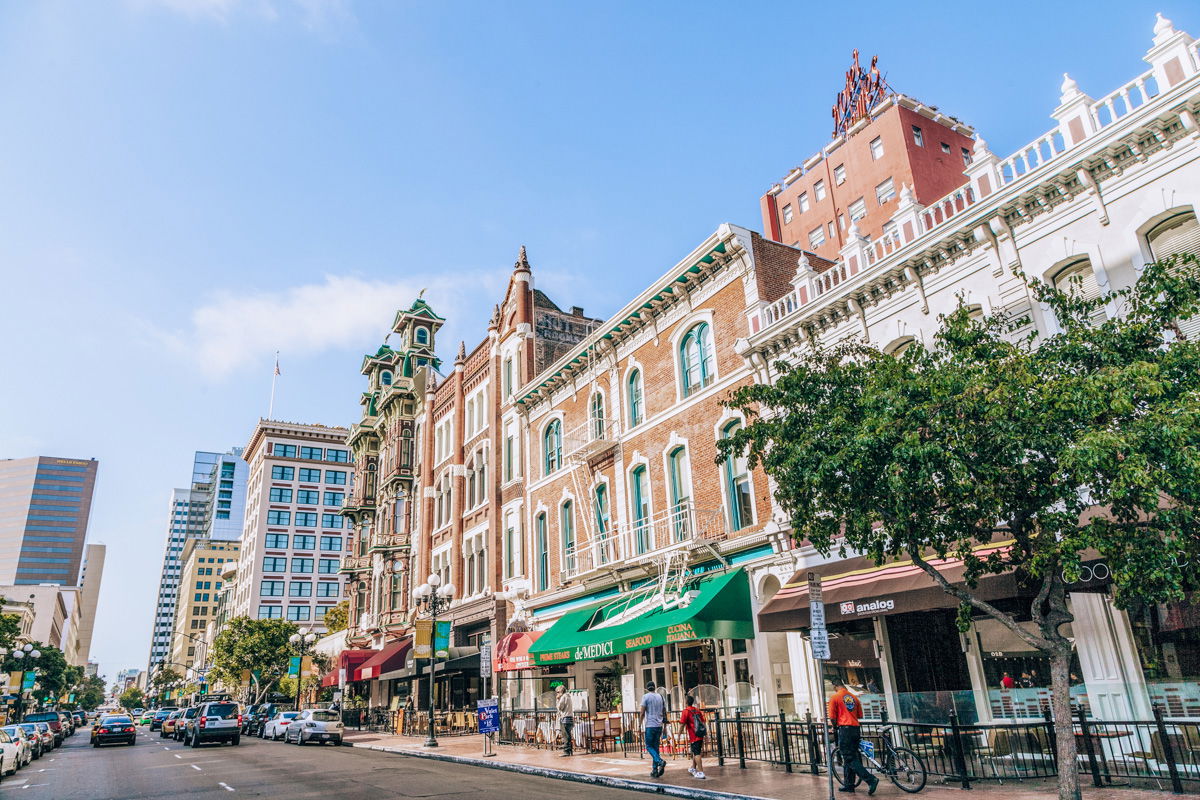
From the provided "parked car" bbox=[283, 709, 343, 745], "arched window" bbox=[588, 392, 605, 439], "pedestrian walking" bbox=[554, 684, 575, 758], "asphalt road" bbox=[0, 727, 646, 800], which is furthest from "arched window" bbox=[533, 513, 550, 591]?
"parked car" bbox=[283, 709, 343, 745]

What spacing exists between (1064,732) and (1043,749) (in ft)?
9.25

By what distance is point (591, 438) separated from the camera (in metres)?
26.8

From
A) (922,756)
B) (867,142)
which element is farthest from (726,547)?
(867,142)

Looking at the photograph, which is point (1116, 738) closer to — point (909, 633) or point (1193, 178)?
point (909, 633)

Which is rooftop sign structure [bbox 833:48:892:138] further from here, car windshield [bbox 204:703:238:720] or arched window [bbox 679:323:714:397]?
car windshield [bbox 204:703:238:720]

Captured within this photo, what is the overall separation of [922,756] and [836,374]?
6187mm

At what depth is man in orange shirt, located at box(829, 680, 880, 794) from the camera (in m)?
11.8

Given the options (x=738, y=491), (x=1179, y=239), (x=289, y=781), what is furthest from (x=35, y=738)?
(x=1179, y=239)

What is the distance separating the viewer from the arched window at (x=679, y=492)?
22000mm

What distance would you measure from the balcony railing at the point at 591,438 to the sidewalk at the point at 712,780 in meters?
9.30

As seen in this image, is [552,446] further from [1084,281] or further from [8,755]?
[1084,281]

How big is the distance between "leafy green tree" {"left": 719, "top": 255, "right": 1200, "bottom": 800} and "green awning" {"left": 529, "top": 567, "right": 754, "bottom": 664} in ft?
23.3

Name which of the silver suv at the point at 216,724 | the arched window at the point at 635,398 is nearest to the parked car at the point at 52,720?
the silver suv at the point at 216,724

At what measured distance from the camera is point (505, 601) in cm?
3145
